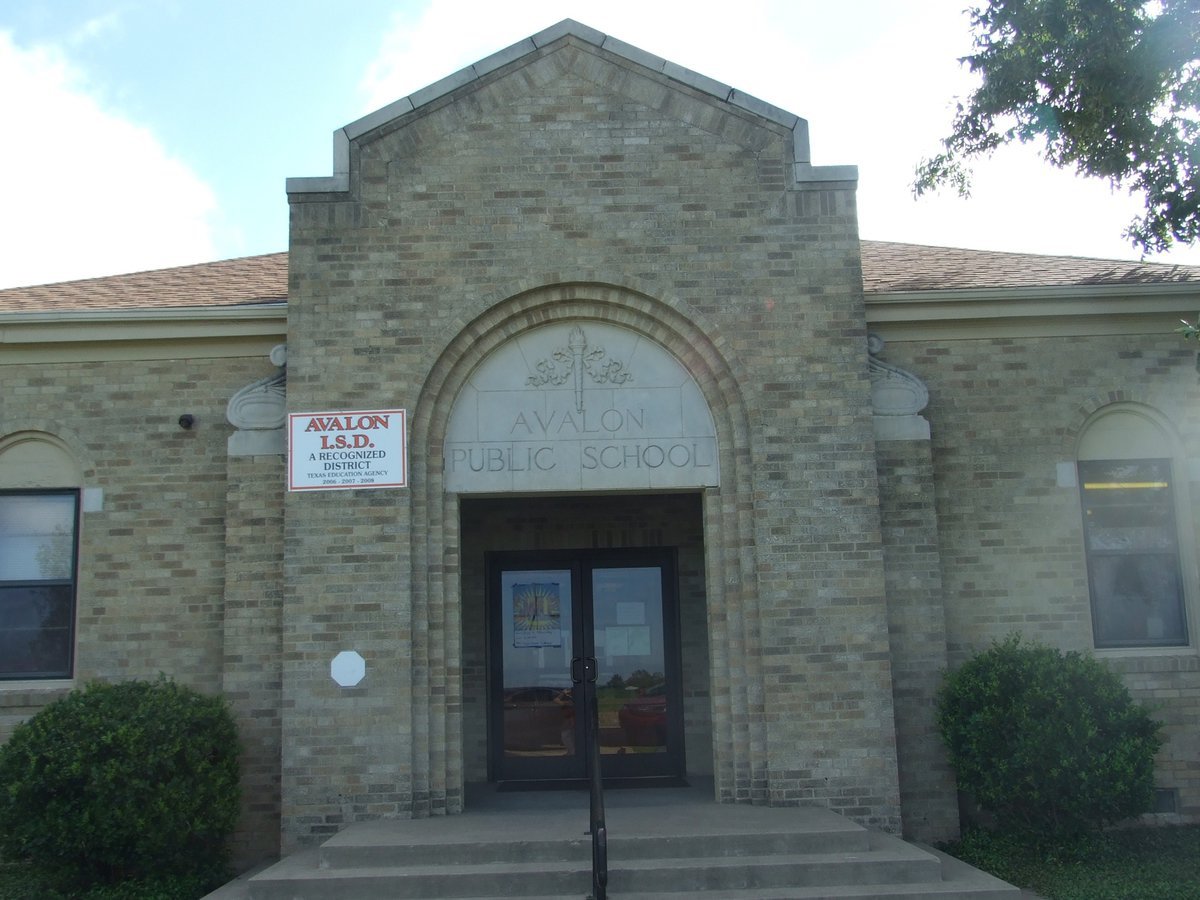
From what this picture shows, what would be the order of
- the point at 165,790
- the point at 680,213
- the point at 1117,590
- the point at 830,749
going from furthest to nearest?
the point at 1117,590, the point at 680,213, the point at 830,749, the point at 165,790

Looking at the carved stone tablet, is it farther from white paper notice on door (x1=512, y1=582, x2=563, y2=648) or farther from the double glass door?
white paper notice on door (x1=512, y1=582, x2=563, y2=648)

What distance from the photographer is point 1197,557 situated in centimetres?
1066

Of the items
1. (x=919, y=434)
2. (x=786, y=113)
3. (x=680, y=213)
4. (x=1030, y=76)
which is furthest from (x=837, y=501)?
(x=1030, y=76)

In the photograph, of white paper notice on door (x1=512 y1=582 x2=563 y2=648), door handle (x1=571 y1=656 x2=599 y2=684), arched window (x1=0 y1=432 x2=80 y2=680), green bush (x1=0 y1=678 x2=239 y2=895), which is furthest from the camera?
white paper notice on door (x1=512 y1=582 x2=563 y2=648)

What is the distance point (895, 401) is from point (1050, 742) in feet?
10.3

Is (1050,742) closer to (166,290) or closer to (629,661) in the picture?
(629,661)

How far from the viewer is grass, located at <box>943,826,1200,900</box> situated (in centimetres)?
836

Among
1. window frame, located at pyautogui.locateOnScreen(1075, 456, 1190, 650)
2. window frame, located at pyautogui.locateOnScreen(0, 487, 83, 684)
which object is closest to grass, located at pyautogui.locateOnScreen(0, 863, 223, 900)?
window frame, located at pyautogui.locateOnScreen(0, 487, 83, 684)

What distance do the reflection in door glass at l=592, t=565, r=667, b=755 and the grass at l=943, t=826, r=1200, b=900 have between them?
10.8 ft

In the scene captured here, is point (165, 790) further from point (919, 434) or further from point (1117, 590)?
point (1117, 590)

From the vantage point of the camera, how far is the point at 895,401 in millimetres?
10320

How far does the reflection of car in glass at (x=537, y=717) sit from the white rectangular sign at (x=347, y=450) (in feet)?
10.8

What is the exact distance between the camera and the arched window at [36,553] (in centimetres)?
1048

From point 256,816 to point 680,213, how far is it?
6.35 meters
